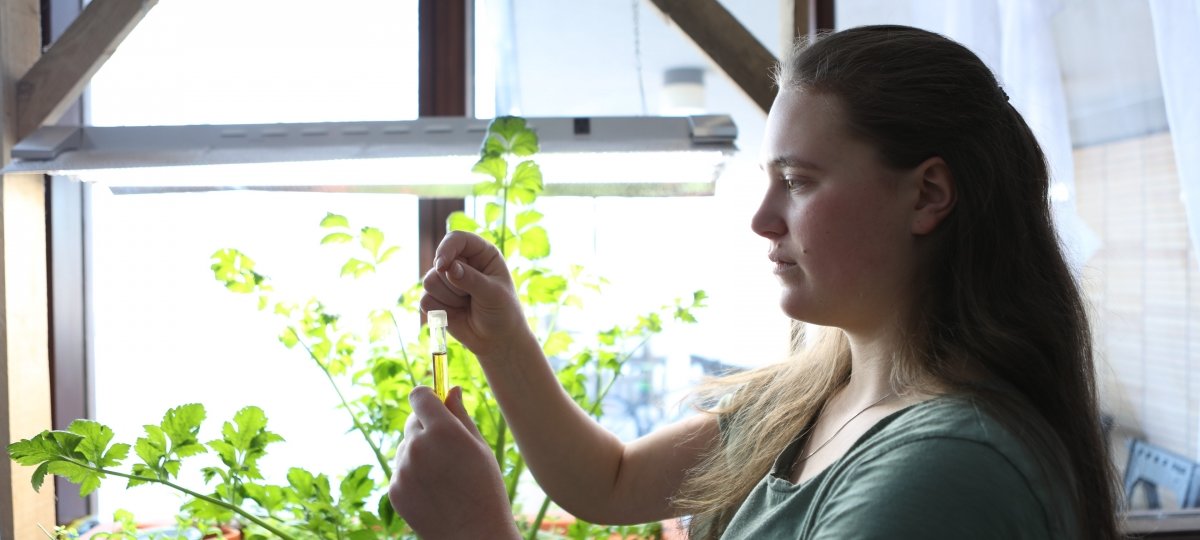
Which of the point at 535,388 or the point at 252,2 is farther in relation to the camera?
the point at 252,2

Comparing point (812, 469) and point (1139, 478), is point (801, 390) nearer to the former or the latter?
point (812, 469)

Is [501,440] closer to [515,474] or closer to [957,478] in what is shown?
[515,474]

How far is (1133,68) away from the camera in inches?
65.7

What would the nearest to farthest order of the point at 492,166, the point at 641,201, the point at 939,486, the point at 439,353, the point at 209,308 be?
the point at 939,486, the point at 439,353, the point at 492,166, the point at 209,308, the point at 641,201

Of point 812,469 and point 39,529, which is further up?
point 812,469

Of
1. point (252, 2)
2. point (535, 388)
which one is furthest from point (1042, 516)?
point (252, 2)

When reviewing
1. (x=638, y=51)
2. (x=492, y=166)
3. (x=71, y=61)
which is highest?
(x=638, y=51)

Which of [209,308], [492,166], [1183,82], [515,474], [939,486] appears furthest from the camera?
[209,308]

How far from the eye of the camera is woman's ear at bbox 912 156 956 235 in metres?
0.80

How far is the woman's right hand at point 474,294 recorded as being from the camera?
994 mm

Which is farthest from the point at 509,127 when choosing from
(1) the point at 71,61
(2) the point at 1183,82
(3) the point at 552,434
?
(2) the point at 1183,82

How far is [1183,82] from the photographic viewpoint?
1.54m

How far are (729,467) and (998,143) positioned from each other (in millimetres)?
460

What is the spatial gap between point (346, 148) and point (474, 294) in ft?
0.81
